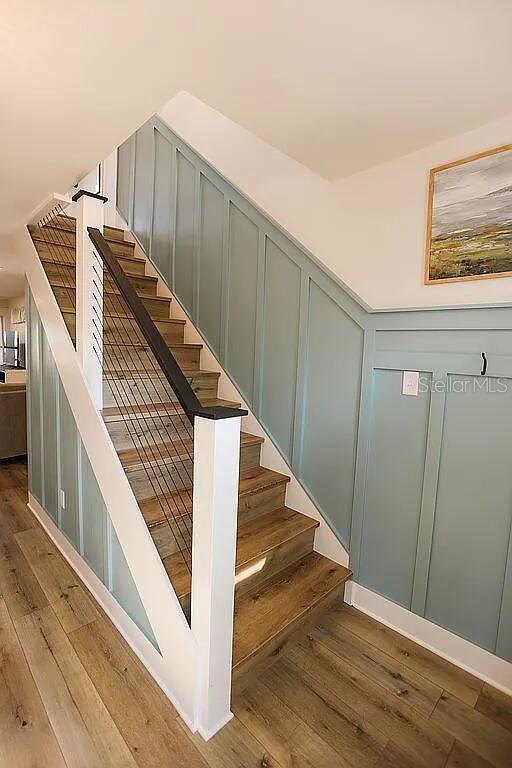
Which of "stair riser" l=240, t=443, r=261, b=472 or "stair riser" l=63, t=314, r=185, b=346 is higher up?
"stair riser" l=63, t=314, r=185, b=346

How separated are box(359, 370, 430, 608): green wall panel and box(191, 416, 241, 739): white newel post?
0.95m

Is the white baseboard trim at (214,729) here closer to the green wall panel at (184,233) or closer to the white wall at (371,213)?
the white wall at (371,213)

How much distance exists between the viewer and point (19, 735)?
1349mm

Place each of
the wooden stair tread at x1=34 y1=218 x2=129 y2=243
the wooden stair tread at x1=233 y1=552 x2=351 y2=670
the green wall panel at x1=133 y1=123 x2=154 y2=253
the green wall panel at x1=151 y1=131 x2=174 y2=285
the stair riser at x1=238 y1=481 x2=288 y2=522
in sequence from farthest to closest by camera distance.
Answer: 1. the green wall panel at x1=133 y1=123 x2=154 y2=253
2. the green wall panel at x1=151 y1=131 x2=174 y2=285
3. the wooden stair tread at x1=34 y1=218 x2=129 y2=243
4. the stair riser at x1=238 y1=481 x2=288 y2=522
5. the wooden stair tread at x1=233 y1=552 x2=351 y2=670

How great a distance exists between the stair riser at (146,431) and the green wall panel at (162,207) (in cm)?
152

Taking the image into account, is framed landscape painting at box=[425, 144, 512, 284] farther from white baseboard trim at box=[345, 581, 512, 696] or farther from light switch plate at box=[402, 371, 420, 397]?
white baseboard trim at box=[345, 581, 512, 696]

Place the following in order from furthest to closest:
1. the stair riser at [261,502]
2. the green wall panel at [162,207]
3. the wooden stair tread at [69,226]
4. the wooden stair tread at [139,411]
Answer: the green wall panel at [162,207] → the wooden stair tread at [69,226] → the stair riser at [261,502] → the wooden stair tread at [139,411]

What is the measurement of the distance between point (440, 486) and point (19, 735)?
1947 mm

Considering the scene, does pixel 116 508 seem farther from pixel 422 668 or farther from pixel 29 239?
pixel 29 239

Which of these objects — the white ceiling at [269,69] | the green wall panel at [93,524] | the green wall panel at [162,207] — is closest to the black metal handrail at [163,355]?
the white ceiling at [269,69]

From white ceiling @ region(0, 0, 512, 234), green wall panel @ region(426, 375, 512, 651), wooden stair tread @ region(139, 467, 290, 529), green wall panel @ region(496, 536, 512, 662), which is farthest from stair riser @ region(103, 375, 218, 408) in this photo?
green wall panel @ region(496, 536, 512, 662)

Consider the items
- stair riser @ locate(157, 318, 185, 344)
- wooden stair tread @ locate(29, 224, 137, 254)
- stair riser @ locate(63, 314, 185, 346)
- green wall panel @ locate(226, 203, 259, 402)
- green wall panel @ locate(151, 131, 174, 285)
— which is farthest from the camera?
green wall panel @ locate(151, 131, 174, 285)

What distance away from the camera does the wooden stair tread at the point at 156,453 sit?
190cm

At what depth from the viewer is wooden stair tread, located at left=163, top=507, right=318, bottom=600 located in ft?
5.46
